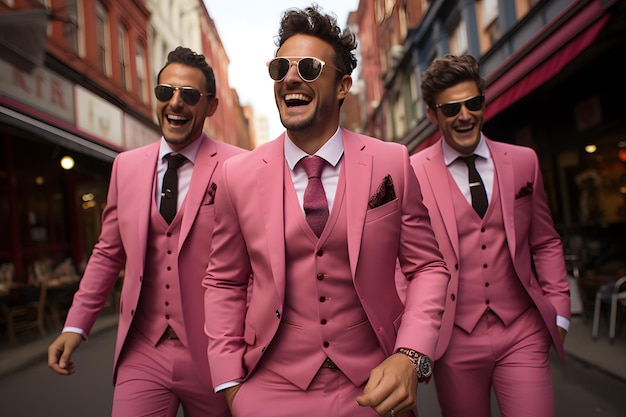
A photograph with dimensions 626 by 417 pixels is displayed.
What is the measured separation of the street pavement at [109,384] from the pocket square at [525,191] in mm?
2488

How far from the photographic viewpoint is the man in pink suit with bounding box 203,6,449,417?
1968 mm

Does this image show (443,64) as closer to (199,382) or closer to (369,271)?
(369,271)

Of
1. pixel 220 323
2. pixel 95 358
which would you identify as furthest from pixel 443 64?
pixel 95 358

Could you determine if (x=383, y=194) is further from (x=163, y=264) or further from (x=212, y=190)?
(x=163, y=264)

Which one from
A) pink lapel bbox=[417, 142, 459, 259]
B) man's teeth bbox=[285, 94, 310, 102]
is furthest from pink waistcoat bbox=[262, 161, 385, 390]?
pink lapel bbox=[417, 142, 459, 259]

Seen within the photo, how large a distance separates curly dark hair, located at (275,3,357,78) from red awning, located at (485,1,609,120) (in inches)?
184

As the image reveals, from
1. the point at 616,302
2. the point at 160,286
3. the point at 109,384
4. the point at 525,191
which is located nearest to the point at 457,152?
the point at 525,191

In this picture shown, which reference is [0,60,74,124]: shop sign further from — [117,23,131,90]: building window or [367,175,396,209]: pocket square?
[367,175,396,209]: pocket square

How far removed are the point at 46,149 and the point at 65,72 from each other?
183 centimetres

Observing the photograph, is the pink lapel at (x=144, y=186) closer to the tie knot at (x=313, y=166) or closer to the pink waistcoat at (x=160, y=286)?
the pink waistcoat at (x=160, y=286)

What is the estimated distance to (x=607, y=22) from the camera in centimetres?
Result: 583

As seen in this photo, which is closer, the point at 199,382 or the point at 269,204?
Answer: the point at 269,204

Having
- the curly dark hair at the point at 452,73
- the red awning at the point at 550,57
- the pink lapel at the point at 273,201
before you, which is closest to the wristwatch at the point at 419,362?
the pink lapel at the point at 273,201

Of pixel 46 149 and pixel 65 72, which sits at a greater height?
pixel 65 72
